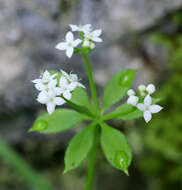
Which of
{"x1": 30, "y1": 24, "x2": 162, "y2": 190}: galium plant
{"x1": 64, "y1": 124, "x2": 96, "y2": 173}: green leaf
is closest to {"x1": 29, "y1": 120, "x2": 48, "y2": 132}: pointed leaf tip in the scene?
{"x1": 30, "y1": 24, "x2": 162, "y2": 190}: galium plant

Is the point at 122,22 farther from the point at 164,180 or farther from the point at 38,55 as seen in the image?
the point at 164,180

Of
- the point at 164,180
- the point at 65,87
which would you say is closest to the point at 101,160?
the point at 164,180

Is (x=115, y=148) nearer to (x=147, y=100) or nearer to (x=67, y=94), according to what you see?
(x=147, y=100)

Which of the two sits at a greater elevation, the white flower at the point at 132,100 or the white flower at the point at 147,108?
the white flower at the point at 132,100

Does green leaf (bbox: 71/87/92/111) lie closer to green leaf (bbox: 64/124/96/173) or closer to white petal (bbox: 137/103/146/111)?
green leaf (bbox: 64/124/96/173)

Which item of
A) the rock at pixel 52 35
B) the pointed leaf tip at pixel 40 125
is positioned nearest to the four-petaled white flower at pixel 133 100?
the pointed leaf tip at pixel 40 125

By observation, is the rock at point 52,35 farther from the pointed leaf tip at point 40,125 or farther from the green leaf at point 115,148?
the green leaf at point 115,148
